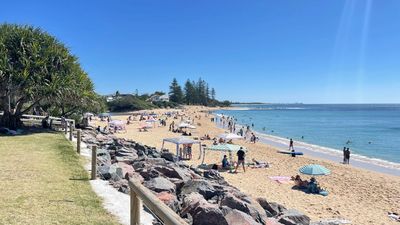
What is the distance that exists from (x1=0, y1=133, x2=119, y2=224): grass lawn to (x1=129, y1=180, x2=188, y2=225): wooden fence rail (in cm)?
156

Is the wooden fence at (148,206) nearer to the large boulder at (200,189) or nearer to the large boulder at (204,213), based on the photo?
the large boulder at (204,213)

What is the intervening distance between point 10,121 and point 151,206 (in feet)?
71.7

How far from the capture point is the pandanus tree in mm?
22266

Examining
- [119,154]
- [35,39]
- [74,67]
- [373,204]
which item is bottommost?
[373,204]

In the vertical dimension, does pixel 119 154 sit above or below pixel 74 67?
below

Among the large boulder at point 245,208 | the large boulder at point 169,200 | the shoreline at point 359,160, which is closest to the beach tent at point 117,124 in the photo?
the shoreline at point 359,160

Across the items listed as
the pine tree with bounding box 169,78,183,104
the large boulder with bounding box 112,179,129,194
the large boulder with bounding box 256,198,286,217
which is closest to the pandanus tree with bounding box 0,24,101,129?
the large boulder with bounding box 112,179,129,194

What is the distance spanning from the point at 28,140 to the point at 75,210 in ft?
40.9

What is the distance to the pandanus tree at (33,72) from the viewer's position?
2227cm

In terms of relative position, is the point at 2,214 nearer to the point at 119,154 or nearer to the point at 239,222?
the point at 239,222

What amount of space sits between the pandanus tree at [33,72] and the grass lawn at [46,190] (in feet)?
27.3

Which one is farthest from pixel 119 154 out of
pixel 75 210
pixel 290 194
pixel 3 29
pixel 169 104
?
pixel 169 104

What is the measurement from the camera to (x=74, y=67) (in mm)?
25281

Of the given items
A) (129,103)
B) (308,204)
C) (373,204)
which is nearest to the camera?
(308,204)
